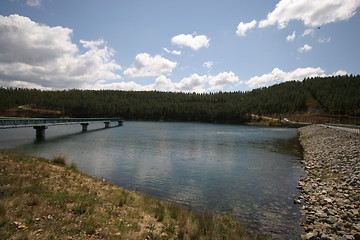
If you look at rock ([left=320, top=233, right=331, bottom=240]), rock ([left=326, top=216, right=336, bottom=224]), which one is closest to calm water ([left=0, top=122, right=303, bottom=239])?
rock ([left=320, top=233, right=331, bottom=240])

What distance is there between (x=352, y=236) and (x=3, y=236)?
1394cm

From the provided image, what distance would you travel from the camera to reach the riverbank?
25.3 feet

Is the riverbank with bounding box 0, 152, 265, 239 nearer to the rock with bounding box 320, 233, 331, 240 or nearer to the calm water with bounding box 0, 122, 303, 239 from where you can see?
the calm water with bounding box 0, 122, 303, 239

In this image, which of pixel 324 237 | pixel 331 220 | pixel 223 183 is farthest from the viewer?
pixel 223 183

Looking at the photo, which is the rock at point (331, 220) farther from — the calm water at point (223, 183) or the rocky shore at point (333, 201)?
the calm water at point (223, 183)

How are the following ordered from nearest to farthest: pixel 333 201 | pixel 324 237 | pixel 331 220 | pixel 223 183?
pixel 324 237
pixel 331 220
pixel 333 201
pixel 223 183

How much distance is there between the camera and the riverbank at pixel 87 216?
25.3ft

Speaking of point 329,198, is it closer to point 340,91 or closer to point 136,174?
point 136,174

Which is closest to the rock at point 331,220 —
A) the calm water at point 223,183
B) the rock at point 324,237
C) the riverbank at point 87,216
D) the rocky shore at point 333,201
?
the rocky shore at point 333,201

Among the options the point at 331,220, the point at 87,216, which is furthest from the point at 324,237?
the point at 87,216

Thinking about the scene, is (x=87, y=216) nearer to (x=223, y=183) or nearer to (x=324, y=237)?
(x=324, y=237)

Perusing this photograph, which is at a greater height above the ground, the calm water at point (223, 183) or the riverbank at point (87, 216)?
the riverbank at point (87, 216)

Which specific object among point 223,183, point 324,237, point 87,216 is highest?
point 87,216

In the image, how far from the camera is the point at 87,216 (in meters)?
9.12
